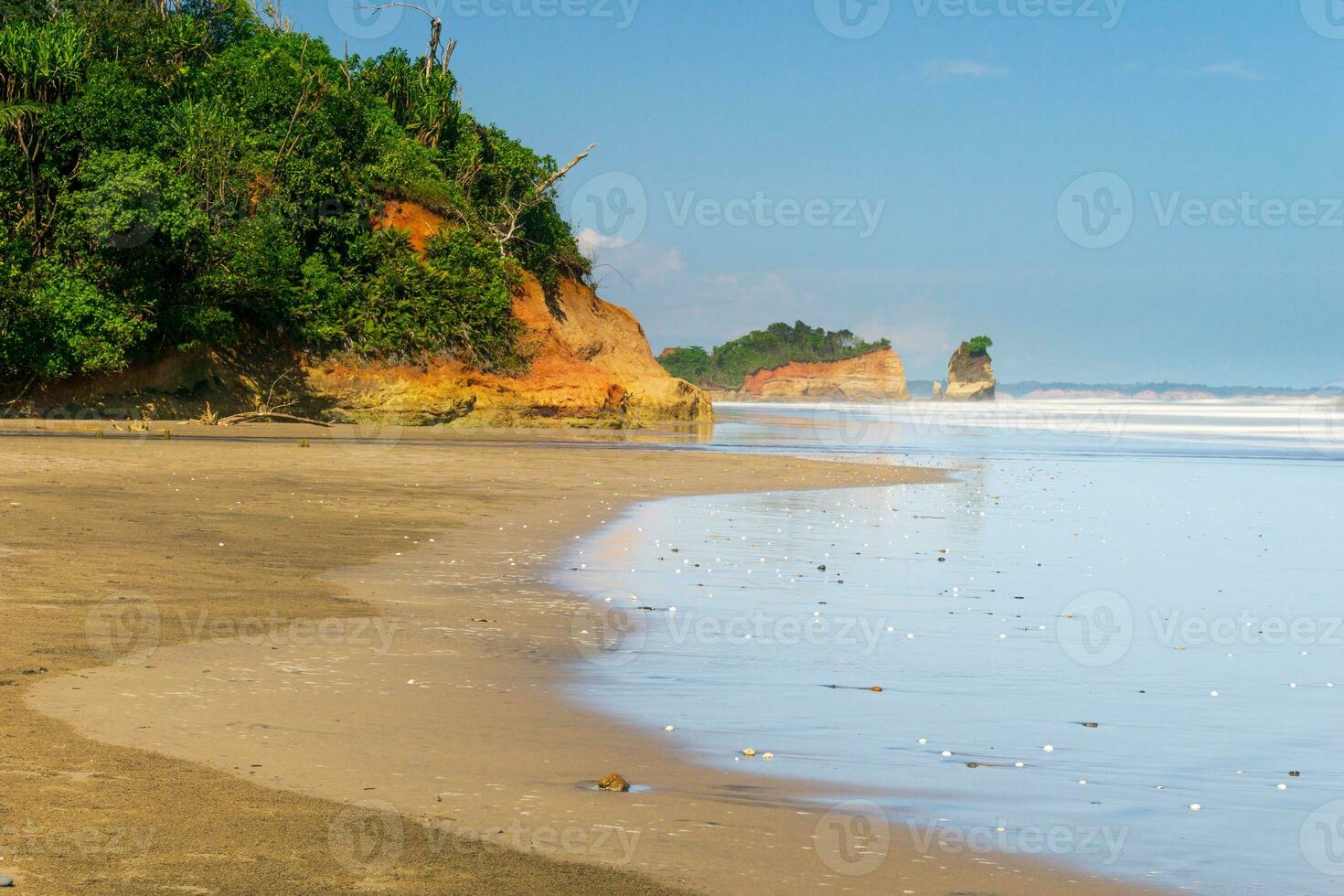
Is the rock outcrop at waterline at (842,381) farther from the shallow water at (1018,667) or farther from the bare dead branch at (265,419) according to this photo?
the shallow water at (1018,667)

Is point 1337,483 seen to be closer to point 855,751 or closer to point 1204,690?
point 1204,690

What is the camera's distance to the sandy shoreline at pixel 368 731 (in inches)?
180

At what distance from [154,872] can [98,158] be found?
1178 inches

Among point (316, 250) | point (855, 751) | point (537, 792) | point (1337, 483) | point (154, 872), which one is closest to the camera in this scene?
point (154, 872)

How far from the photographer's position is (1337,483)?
2689 centimetres

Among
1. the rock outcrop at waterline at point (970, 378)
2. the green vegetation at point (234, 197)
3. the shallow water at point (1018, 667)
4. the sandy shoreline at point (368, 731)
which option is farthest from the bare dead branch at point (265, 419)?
the rock outcrop at waterline at point (970, 378)

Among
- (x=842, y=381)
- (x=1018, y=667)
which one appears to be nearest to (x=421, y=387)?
(x=1018, y=667)

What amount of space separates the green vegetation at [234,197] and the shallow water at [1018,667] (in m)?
18.8

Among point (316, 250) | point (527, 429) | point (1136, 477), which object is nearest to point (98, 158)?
point (316, 250)

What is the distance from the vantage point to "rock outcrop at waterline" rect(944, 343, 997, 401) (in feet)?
622

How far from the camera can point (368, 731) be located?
6355 mm

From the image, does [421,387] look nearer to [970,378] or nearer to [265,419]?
[265,419]

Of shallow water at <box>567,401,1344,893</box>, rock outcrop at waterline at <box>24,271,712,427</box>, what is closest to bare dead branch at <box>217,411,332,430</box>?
rock outcrop at waterline at <box>24,271,712,427</box>

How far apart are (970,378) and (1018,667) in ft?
624
